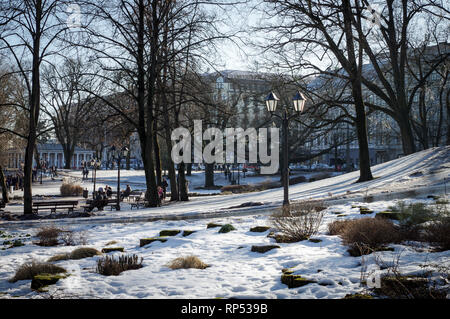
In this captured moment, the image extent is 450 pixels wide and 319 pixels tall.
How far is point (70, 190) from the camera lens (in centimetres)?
3616

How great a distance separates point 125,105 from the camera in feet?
74.0

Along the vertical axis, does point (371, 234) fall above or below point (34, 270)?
above

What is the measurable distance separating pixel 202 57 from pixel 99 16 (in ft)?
13.6

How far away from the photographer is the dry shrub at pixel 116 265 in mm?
6969

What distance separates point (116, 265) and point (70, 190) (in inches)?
1232

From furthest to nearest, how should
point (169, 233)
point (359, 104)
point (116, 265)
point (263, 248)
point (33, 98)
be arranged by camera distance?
point (359, 104)
point (33, 98)
point (169, 233)
point (263, 248)
point (116, 265)

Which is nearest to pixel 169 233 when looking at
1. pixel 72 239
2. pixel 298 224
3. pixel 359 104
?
pixel 72 239

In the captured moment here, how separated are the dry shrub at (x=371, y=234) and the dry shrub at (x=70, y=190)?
32286 mm

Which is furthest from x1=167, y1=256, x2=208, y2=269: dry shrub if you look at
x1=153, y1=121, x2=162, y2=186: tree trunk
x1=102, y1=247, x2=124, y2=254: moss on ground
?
x1=153, y1=121, x2=162, y2=186: tree trunk

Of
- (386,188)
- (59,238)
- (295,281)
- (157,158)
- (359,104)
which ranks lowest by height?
(59,238)

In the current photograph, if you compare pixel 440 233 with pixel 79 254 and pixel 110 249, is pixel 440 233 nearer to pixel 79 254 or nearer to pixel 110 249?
pixel 110 249

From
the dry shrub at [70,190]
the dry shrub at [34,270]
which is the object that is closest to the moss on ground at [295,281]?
the dry shrub at [34,270]

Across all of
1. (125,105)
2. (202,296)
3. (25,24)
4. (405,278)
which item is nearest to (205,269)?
(202,296)
